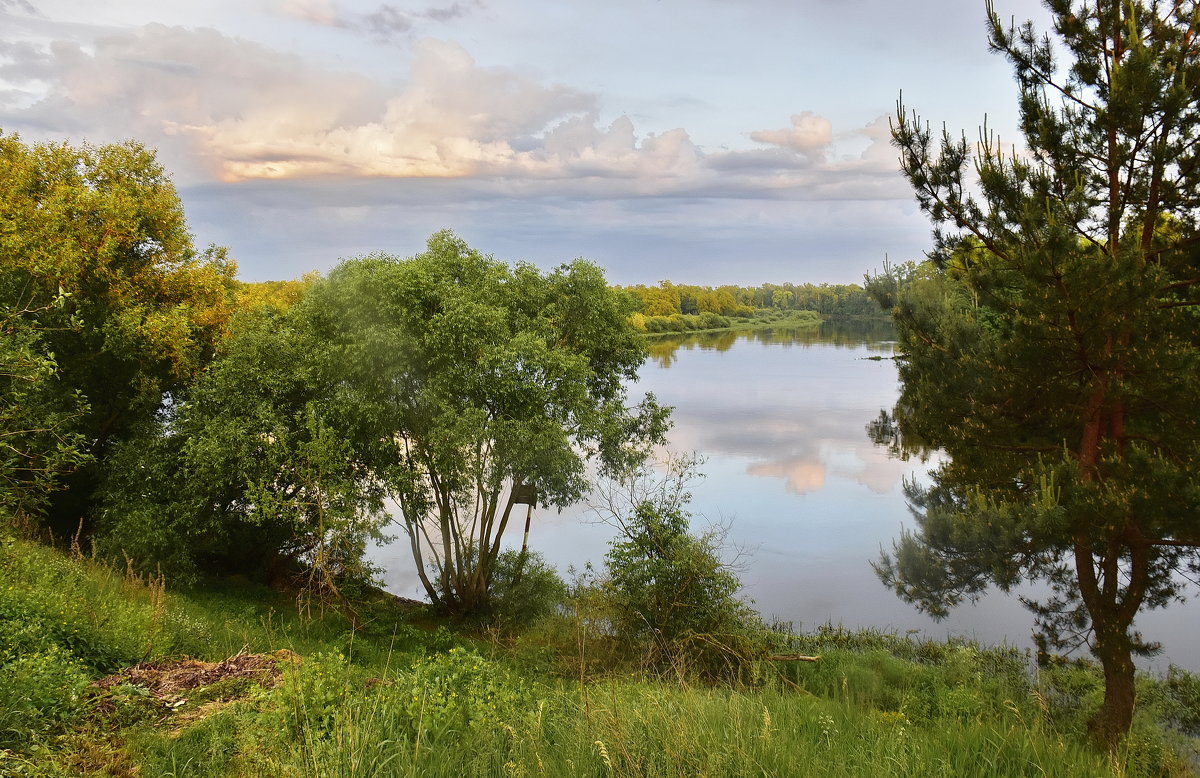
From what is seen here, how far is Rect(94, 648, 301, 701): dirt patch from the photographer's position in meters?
5.01

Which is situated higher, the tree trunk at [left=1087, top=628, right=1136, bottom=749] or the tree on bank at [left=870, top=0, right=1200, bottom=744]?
the tree on bank at [left=870, top=0, right=1200, bottom=744]

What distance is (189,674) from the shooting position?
5.35 meters

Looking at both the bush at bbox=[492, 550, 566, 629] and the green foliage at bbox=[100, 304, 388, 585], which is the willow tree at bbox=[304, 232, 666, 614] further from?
the bush at bbox=[492, 550, 566, 629]

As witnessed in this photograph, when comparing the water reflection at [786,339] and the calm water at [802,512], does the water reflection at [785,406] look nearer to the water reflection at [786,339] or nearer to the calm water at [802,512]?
the calm water at [802,512]

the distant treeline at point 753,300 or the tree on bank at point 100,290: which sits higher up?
the distant treeline at point 753,300

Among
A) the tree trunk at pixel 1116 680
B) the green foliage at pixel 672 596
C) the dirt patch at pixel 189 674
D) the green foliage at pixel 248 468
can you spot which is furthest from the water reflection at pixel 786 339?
the dirt patch at pixel 189 674

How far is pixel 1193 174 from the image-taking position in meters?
7.93

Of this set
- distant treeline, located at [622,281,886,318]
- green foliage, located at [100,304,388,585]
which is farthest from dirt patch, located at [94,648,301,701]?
distant treeline, located at [622,281,886,318]

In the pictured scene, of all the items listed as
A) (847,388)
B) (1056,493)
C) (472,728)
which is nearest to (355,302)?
(472,728)

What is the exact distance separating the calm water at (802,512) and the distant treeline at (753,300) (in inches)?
1779

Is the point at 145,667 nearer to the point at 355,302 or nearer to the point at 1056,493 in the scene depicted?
the point at 355,302

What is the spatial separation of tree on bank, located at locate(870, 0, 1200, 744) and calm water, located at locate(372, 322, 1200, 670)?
3583 millimetres

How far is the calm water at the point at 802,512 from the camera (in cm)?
1424

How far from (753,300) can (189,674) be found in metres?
135
